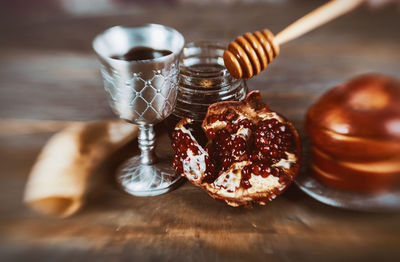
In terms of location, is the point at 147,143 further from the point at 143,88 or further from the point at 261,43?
the point at 261,43

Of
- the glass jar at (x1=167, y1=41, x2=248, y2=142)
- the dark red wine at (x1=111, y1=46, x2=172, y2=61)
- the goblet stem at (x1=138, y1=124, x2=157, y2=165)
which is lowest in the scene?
the goblet stem at (x1=138, y1=124, x2=157, y2=165)

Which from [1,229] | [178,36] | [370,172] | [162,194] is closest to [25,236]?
[1,229]

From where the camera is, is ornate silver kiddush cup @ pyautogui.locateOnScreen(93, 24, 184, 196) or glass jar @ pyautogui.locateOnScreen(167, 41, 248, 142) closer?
ornate silver kiddush cup @ pyautogui.locateOnScreen(93, 24, 184, 196)

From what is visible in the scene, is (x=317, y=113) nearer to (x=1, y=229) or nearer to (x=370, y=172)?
(x=370, y=172)

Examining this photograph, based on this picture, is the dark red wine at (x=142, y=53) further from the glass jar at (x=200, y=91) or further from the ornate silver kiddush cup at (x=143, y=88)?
the glass jar at (x=200, y=91)

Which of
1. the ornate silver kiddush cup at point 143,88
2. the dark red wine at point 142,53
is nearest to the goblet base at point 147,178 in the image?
the ornate silver kiddush cup at point 143,88

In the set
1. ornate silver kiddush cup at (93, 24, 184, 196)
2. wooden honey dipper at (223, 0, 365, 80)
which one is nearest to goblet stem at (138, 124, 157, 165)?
ornate silver kiddush cup at (93, 24, 184, 196)

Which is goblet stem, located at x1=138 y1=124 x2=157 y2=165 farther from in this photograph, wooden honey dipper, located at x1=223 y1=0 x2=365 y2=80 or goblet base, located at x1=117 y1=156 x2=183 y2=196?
wooden honey dipper, located at x1=223 y1=0 x2=365 y2=80

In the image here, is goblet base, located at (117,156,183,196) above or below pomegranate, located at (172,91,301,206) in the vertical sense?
below
